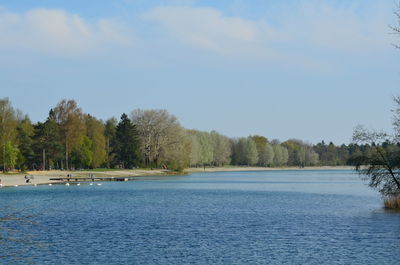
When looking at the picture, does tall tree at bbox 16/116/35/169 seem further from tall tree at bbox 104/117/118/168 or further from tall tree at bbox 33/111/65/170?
tall tree at bbox 104/117/118/168

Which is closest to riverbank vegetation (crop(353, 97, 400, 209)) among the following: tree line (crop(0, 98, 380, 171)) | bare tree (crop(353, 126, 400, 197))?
bare tree (crop(353, 126, 400, 197))

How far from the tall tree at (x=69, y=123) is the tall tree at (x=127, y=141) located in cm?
1128

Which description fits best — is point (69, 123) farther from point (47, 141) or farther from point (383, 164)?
point (383, 164)

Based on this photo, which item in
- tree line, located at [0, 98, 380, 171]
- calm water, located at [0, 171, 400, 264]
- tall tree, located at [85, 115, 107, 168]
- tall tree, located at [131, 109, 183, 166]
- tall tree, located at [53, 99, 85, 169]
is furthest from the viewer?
tall tree, located at [131, 109, 183, 166]

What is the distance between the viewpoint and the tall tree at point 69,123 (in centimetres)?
11700

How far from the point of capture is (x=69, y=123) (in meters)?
117

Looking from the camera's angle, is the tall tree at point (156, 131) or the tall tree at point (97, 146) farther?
the tall tree at point (156, 131)

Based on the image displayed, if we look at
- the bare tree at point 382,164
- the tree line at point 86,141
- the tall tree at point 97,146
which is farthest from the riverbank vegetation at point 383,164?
the tall tree at point 97,146

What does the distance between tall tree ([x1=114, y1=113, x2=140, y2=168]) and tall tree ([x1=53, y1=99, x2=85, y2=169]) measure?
11.3m

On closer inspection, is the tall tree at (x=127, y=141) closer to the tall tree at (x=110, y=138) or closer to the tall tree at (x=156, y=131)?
the tall tree at (x=156, y=131)

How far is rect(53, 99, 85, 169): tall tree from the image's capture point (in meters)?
117

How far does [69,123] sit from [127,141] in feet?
53.7

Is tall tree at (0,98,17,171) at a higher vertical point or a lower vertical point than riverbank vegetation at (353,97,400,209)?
higher

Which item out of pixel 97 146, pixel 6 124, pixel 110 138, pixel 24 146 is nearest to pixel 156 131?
pixel 97 146
